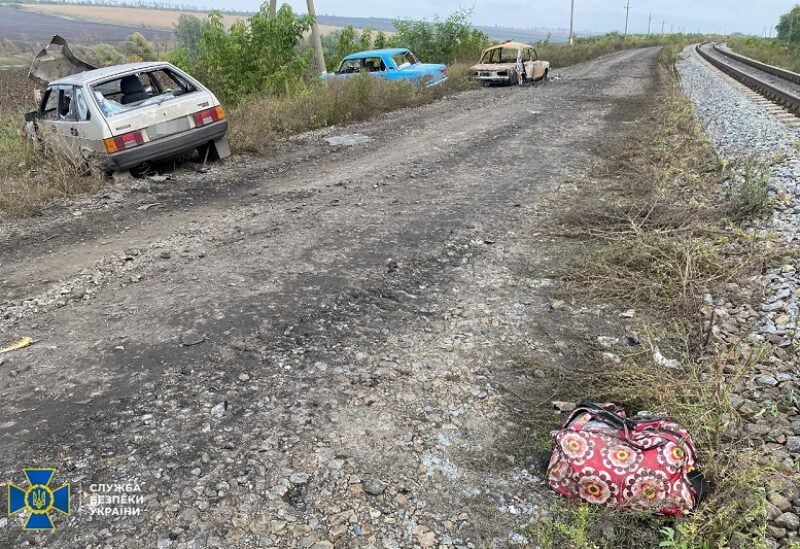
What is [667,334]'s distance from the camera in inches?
149

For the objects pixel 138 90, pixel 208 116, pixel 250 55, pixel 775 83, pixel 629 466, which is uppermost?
pixel 250 55

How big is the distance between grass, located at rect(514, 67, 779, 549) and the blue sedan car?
342 inches

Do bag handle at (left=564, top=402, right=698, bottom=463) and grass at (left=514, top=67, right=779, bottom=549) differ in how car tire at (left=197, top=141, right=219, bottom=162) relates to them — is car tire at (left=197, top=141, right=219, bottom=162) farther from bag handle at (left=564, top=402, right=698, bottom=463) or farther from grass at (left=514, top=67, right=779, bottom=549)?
bag handle at (left=564, top=402, right=698, bottom=463)

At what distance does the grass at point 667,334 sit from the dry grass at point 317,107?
6.09 metres

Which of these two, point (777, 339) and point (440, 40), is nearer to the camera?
point (777, 339)

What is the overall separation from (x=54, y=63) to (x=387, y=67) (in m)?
8.29

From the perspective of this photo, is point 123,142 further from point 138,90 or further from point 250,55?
point 250,55

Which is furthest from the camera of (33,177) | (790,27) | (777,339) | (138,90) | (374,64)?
(790,27)

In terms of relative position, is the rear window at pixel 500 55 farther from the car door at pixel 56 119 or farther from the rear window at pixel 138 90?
the car door at pixel 56 119

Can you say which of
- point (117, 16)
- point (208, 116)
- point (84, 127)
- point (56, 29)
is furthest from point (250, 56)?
point (117, 16)

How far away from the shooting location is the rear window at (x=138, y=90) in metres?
7.24

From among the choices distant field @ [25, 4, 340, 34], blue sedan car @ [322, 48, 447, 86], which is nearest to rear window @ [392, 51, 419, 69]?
blue sedan car @ [322, 48, 447, 86]

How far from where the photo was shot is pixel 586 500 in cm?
246

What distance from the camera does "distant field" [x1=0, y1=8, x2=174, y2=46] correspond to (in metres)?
66.0
